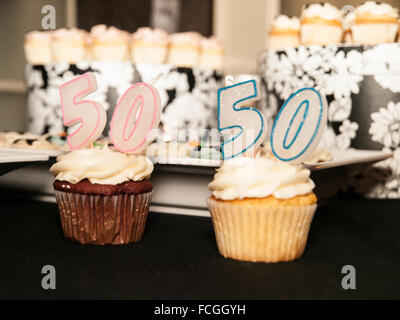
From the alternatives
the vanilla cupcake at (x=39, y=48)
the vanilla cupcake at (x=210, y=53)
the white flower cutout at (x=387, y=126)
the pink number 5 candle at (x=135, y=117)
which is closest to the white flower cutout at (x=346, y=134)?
the white flower cutout at (x=387, y=126)

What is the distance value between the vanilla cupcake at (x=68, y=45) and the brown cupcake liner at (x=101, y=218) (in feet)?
3.41

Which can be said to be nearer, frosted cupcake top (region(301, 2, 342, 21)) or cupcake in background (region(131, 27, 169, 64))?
frosted cupcake top (region(301, 2, 342, 21))

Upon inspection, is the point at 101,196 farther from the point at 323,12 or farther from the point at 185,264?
the point at 323,12

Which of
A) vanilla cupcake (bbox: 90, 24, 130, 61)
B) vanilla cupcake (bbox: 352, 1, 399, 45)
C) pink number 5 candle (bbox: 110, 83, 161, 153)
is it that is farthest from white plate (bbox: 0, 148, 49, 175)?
vanilla cupcake (bbox: 352, 1, 399, 45)

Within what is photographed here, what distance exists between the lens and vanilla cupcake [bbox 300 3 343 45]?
68.9 inches

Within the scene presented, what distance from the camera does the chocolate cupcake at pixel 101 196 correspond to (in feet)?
3.79

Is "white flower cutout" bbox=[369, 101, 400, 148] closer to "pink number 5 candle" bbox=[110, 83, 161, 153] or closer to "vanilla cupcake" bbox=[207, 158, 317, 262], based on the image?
"vanilla cupcake" bbox=[207, 158, 317, 262]

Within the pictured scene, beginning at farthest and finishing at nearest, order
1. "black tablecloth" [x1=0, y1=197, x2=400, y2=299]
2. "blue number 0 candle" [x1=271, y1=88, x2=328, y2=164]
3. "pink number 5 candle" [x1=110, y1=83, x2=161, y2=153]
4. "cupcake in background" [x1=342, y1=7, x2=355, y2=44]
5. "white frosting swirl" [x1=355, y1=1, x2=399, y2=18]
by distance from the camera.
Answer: "cupcake in background" [x1=342, y1=7, x2=355, y2=44]
"white frosting swirl" [x1=355, y1=1, x2=399, y2=18]
"pink number 5 candle" [x1=110, y1=83, x2=161, y2=153]
"blue number 0 candle" [x1=271, y1=88, x2=328, y2=164]
"black tablecloth" [x1=0, y1=197, x2=400, y2=299]

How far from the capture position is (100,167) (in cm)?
116

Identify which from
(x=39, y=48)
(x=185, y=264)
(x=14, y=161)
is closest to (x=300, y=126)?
(x=185, y=264)

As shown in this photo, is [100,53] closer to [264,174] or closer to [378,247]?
[264,174]

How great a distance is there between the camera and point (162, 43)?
2.03m

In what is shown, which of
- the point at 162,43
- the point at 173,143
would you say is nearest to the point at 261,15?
the point at 162,43

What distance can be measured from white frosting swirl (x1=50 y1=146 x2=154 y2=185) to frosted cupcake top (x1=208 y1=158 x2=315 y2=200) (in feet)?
0.69
